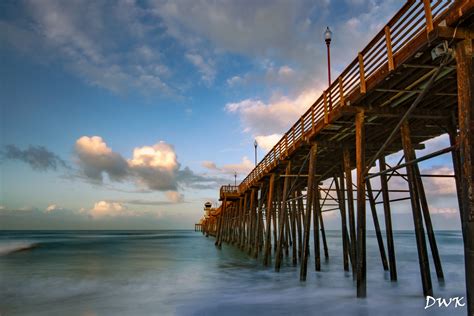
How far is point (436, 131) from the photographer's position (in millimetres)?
12031

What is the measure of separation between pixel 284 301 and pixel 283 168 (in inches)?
340

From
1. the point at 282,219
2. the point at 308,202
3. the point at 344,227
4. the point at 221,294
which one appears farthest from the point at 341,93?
the point at 344,227

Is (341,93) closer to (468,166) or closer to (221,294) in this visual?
(468,166)

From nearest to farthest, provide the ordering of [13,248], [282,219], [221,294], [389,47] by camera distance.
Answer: [389,47] → [221,294] → [282,219] → [13,248]

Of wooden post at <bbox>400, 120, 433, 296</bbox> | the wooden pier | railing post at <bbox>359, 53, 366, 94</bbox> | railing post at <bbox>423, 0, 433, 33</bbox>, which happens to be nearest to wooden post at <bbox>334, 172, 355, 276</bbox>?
→ the wooden pier

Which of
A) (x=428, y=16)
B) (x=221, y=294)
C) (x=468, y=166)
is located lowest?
(x=221, y=294)

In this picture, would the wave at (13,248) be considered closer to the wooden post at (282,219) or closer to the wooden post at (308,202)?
the wooden post at (282,219)

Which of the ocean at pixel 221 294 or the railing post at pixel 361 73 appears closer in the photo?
the railing post at pixel 361 73

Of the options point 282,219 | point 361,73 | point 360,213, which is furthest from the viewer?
point 282,219

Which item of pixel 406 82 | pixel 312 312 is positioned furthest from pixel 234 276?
pixel 406 82

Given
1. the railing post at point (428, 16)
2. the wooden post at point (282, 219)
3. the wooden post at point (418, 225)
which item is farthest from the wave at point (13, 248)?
the railing post at point (428, 16)

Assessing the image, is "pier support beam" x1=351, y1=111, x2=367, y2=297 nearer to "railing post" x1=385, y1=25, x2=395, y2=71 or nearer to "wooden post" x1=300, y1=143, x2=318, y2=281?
"railing post" x1=385, y1=25, x2=395, y2=71

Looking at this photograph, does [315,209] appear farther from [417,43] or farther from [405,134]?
[417,43]

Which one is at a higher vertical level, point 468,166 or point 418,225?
point 468,166
